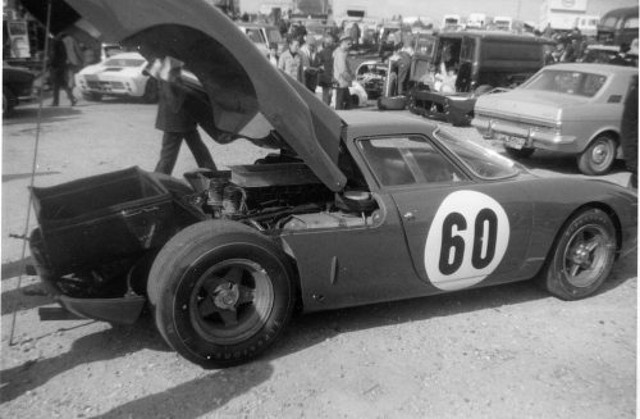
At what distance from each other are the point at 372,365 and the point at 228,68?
180 centimetres

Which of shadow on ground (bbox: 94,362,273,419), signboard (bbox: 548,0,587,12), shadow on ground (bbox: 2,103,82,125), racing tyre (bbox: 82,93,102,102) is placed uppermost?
signboard (bbox: 548,0,587,12)

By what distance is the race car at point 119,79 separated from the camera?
1395 cm

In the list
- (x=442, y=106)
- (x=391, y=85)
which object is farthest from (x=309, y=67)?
(x=391, y=85)

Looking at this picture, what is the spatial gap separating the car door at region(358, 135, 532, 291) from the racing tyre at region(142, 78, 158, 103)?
37.6 feet

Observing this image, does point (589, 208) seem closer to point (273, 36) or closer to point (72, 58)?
point (72, 58)

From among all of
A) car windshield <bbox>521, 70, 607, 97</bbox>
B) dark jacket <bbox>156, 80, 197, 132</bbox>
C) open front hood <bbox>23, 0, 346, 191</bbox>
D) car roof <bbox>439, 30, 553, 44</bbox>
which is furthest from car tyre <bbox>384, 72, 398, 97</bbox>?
open front hood <bbox>23, 0, 346, 191</bbox>

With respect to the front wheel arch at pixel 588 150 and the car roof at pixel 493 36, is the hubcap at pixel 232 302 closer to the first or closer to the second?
the front wheel arch at pixel 588 150

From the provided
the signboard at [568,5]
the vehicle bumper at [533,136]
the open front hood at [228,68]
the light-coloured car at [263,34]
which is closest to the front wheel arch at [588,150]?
the vehicle bumper at [533,136]

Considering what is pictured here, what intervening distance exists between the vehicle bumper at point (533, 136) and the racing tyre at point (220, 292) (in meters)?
6.30

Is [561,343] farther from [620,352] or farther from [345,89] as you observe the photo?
[345,89]

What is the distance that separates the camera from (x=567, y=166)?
946cm

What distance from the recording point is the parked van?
22953 millimetres

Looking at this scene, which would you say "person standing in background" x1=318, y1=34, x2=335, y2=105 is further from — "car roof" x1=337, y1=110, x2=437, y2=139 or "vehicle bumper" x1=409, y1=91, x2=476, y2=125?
"car roof" x1=337, y1=110, x2=437, y2=139

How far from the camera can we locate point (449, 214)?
3566 mm
